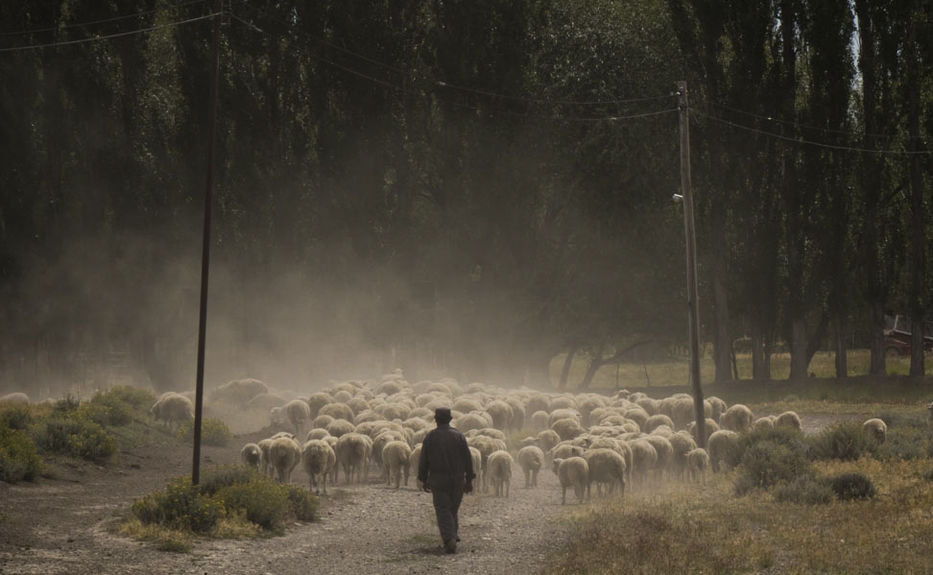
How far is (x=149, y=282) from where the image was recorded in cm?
4656

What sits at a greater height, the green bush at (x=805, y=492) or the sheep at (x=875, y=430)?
the sheep at (x=875, y=430)

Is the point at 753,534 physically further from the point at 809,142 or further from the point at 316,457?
the point at 809,142

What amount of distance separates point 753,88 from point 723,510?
27.6m

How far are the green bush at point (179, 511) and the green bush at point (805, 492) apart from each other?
821cm

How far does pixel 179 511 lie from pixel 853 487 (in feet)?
31.5

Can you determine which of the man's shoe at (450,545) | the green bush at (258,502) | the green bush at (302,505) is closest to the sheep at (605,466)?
the green bush at (302,505)

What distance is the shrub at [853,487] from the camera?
17.5 metres

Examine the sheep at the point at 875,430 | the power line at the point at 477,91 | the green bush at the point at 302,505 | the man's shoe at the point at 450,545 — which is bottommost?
the man's shoe at the point at 450,545

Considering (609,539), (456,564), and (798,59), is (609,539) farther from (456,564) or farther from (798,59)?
(798,59)

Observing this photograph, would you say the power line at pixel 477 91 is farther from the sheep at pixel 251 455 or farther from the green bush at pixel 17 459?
the green bush at pixel 17 459

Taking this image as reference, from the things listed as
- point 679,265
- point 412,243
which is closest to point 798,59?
point 679,265

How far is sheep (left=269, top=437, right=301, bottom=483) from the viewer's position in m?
20.0

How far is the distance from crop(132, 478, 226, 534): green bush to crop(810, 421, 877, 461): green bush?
448 inches

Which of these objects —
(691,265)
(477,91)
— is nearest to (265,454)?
(691,265)
